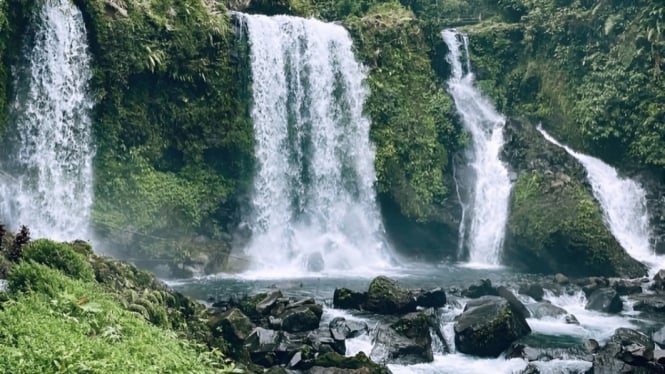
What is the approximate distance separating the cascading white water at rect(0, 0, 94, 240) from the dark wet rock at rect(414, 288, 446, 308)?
12937mm

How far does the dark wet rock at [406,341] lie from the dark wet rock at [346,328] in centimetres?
62

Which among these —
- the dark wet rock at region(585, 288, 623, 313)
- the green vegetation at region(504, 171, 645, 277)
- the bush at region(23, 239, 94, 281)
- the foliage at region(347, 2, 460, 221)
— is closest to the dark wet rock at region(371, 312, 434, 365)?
the bush at region(23, 239, 94, 281)

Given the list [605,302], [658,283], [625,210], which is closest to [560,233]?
[625,210]

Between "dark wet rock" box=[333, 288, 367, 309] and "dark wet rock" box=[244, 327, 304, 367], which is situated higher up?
"dark wet rock" box=[333, 288, 367, 309]

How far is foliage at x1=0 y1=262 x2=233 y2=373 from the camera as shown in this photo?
8.68 m

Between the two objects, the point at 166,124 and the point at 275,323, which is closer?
the point at 275,323

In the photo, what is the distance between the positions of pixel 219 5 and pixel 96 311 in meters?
21.3

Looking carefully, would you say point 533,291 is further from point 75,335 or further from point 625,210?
point 75,335

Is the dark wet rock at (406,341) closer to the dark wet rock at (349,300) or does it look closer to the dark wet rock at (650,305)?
the dark wet rock at (349,300)

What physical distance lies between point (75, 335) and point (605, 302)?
57.7 ft

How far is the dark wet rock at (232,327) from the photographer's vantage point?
16.0 meters

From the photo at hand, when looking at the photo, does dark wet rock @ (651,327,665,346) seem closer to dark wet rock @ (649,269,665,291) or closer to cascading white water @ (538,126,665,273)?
dark wet rock @ (649,269,665,291)

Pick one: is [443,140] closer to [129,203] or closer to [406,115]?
[406,115]

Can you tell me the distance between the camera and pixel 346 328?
1770cm
